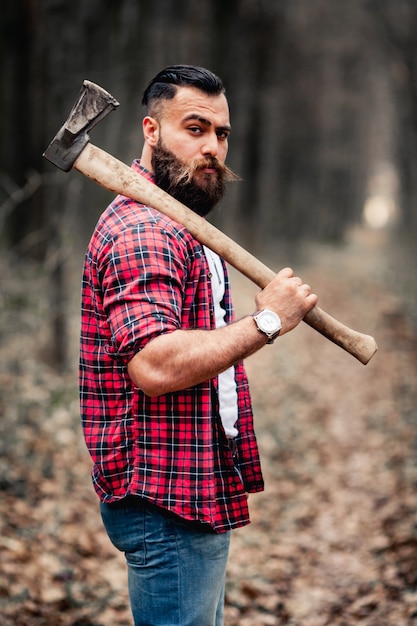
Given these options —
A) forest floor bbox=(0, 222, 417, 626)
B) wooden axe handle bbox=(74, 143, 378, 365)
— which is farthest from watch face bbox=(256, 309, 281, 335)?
forest floor bbox=(0, 222, 417, 626)

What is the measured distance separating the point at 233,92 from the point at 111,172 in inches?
530

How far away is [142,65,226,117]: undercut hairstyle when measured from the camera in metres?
2.33

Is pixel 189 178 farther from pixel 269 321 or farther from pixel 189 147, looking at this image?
pixel 269 321

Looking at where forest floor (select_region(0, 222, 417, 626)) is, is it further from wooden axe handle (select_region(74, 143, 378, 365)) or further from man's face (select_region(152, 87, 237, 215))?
man's face (select_region(152, 87, 237, 215))

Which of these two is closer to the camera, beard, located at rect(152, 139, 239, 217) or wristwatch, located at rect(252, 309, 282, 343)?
wristwatch, located at rect(252, 309, 282, 343)

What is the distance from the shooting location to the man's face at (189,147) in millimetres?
2312

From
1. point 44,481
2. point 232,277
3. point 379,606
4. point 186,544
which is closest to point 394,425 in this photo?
point 379,606

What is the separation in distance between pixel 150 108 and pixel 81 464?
158 inches

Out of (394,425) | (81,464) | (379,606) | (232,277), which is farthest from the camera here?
(232,277)

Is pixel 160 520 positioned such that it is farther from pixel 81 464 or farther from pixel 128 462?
pixel 81 464

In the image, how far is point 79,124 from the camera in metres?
2.33

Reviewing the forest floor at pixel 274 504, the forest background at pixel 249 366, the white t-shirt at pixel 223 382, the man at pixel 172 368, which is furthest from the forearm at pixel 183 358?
the forest floor at pixel 274 504

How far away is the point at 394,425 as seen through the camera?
24.3ft

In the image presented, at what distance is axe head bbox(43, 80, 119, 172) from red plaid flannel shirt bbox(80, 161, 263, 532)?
27 centimetres
